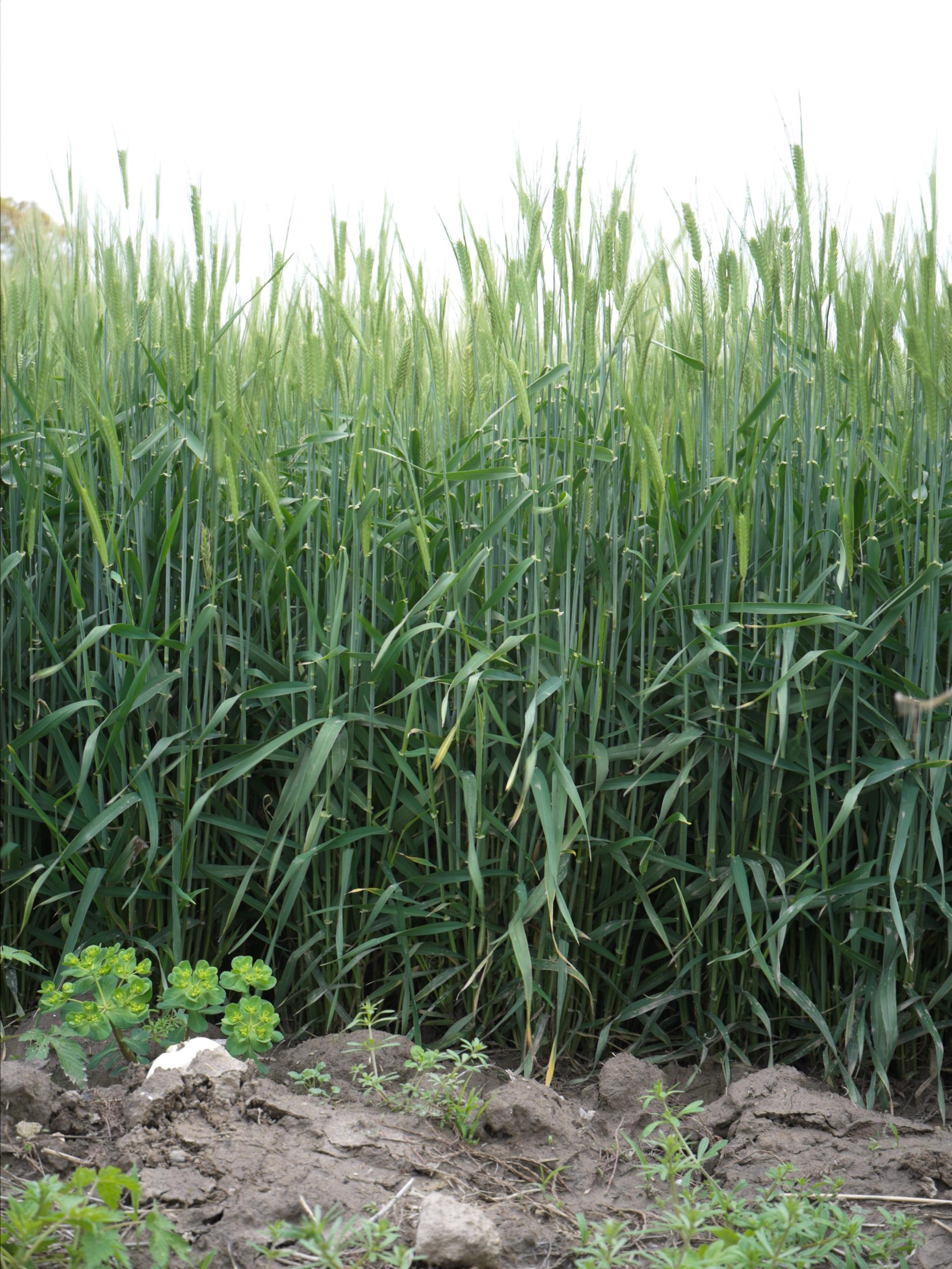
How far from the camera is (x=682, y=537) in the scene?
1.81 meters

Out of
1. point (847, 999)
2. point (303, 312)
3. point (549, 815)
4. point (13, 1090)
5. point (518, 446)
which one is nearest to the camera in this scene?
point (13, 1090)

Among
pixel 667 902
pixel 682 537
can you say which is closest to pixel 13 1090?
pixel 667 902

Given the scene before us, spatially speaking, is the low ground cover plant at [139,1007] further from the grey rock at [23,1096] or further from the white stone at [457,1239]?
the white stone at [457,1239]

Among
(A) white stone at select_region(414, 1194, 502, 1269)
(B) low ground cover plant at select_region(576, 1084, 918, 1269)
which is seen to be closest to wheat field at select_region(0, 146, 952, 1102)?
(B) low ground cover plant at select_region(576, 1084, 918, 1269)

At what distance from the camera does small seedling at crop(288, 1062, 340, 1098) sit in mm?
1531

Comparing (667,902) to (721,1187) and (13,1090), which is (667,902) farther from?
(13,1090)

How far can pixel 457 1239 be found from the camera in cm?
116

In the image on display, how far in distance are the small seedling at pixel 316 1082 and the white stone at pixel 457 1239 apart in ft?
1.24

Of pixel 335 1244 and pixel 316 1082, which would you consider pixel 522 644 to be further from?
pixel 335 1244

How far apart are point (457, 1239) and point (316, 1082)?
51cm

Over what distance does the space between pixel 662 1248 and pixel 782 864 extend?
0.70 metres

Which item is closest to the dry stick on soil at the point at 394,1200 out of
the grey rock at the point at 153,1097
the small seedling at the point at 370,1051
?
the small seedling at the point at 370,1051

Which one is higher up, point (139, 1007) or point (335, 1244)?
point (139, 1007)

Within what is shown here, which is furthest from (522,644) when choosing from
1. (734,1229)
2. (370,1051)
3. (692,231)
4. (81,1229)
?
(81,1229)
